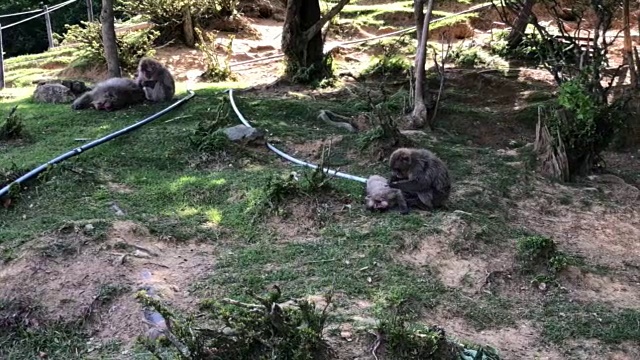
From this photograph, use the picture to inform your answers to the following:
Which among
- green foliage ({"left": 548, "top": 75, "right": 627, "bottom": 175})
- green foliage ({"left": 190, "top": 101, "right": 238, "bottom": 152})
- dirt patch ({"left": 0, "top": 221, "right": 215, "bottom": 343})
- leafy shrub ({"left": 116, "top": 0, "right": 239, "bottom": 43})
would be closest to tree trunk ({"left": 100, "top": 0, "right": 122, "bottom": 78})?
green foliage ({"left": 190, "top": 101, "right": 238, "bottom": 152})

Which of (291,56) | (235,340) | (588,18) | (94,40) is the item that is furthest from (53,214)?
(588,18)

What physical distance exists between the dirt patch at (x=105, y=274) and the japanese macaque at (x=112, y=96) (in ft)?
16.0

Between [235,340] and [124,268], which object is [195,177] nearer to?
[124,268]

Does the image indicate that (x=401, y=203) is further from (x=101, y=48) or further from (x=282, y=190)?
(x=101, y=48)

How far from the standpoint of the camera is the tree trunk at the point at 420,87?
32.3ft

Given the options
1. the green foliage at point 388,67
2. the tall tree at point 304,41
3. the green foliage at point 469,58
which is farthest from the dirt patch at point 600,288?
the green foliage at point 469,58

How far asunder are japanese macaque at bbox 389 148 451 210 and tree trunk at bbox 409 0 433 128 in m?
3.18

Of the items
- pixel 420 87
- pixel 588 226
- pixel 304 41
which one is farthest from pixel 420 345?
pixel 304 41

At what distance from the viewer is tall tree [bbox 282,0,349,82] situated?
1282cm

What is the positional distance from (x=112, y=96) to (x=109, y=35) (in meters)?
1.36

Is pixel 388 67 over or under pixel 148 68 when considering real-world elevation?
under

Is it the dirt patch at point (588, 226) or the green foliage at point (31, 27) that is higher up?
the dirt patch at point (588, 226)

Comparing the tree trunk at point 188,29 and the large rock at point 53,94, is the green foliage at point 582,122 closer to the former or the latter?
the large rock at point 53,94

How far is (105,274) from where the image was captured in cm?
536
